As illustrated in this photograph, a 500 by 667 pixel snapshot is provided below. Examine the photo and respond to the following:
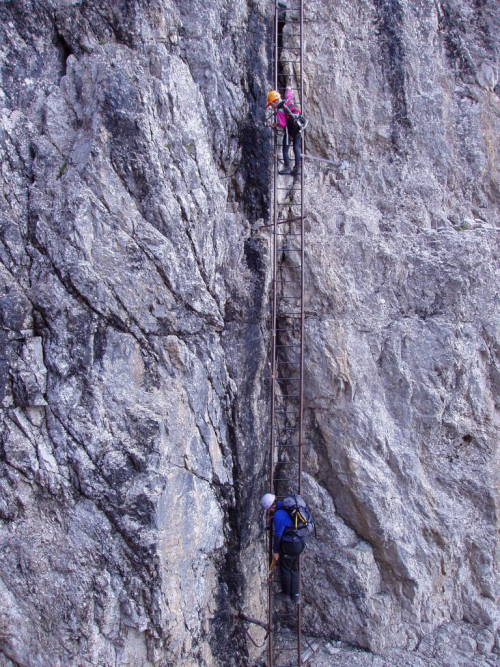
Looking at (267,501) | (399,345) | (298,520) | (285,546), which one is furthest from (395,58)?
(285,546)

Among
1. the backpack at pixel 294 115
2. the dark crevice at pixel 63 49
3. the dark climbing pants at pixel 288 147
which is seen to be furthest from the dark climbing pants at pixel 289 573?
the dark crevice at pixel 63 49

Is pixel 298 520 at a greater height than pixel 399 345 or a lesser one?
lesser

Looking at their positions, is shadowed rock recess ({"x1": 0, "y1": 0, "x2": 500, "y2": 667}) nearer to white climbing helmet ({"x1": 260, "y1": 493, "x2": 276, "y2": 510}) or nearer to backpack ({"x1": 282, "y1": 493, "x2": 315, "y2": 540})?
white climbing helmet ({"x1": 260, "y1": 493, "x2": 276, "y2": 510})

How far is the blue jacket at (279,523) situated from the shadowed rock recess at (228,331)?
46 centimetres

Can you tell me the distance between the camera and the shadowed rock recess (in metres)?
6.27

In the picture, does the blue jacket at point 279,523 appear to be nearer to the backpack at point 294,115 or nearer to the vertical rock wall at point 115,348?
the vertical rock wall at point 115,348

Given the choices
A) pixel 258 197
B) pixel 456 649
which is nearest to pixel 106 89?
pixel 258 197

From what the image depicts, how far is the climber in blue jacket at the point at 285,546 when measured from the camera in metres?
7.31

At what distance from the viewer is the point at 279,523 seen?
7.36m

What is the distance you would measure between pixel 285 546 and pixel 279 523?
328 millimetres

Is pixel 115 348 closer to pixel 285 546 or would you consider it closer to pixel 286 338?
pixel 286 338

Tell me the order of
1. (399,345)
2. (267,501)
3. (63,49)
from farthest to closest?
(399,345), (267,501), (63,49)

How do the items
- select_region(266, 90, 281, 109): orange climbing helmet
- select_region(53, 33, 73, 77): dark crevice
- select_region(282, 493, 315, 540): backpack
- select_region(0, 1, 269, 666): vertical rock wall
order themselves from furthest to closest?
select_region(266, 90, 281, 109): orange climbing helmet → select_region(282, 493, 315, 540): backpack → select_region(53, 33, 73, 77): dark crevice → select_region(0, 1, 269, 666): vertical rock wall

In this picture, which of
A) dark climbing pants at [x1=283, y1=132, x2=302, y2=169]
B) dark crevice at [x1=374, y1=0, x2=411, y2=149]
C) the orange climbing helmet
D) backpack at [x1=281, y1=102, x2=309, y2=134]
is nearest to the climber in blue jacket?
dark climbing pants at [x1=283, y1=132, x2=302, y2=169]
